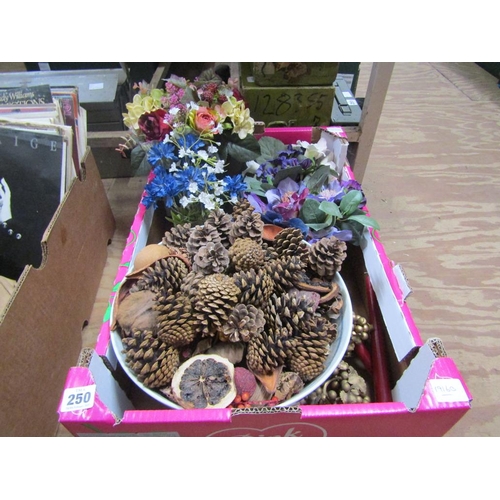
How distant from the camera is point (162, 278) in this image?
545 mm

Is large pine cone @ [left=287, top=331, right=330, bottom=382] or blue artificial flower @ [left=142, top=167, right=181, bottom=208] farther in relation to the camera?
blue artificial flower @ [left=142, top=167, right=181, bottom=208]

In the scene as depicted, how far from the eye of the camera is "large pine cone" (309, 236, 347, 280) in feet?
1.85

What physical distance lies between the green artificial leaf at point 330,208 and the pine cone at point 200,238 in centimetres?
20

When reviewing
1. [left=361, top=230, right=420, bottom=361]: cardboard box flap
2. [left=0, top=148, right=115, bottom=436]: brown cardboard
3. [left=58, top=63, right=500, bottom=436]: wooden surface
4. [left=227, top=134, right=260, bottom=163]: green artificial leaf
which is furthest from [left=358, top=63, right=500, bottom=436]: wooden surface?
[left=0, top=148, right=115, bottom=436]: brown cardboard

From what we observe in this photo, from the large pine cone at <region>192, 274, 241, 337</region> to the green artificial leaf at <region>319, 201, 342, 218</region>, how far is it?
0.24 m

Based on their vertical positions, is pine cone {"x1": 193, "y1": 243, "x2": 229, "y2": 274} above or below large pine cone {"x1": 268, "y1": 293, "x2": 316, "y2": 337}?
above

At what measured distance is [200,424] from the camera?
16.8 inches

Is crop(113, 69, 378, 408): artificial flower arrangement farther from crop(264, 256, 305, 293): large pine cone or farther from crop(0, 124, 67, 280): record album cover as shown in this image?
crop(0, 124, 67, 280): record album cover

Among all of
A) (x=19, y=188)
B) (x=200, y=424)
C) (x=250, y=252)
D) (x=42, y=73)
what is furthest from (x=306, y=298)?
(x=42, y=73)

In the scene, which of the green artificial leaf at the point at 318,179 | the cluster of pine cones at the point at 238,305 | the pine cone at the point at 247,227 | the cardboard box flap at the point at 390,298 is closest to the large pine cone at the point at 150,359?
the cluster of pine cones at the point at 238,305

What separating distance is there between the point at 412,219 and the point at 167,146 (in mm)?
704

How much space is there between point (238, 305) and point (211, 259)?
0.09m

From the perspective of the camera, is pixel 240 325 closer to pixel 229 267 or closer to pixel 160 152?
pixel 229 267

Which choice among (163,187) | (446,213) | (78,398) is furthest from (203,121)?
(446,213)
